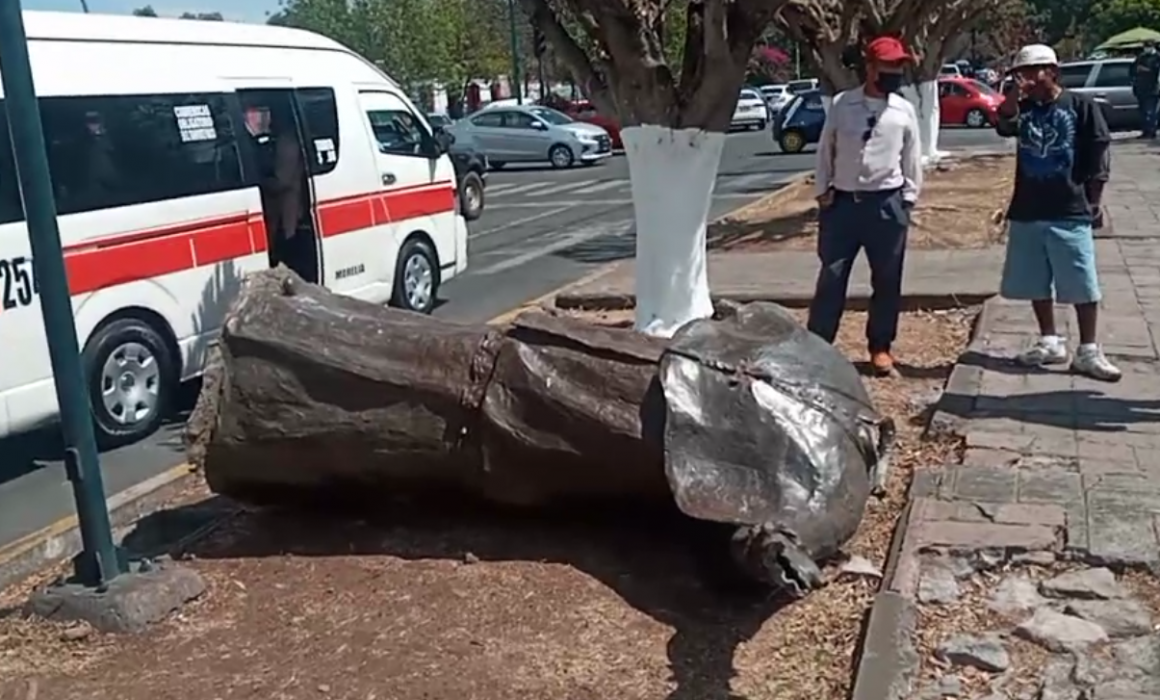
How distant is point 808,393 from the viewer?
16.1 feet

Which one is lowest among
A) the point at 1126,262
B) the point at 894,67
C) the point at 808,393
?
the point at 1126,262

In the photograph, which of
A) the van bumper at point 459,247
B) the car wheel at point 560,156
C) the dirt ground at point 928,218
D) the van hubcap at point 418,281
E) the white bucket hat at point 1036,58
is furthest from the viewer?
the car wheel at point 560,156

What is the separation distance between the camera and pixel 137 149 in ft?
25.7

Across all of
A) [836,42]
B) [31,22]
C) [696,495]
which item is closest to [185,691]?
[696,495]

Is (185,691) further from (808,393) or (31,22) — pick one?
(31,22)

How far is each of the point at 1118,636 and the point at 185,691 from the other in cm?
291

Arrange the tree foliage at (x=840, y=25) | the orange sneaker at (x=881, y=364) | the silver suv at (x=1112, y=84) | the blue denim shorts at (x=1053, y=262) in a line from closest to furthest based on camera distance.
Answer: the blue denim shorts at (x=1053, y=262)
the orange sneaker at (x=881, y=364)
the tree foliage at (x=840, y=25)
the silver suv at (x=1112, y=84)

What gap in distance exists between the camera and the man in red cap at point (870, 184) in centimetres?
714

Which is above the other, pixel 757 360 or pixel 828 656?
pixel 757 360

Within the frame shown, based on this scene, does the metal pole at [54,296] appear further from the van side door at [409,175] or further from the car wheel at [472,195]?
the car wheel at [472,195]

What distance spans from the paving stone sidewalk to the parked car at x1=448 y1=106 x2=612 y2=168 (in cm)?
1885

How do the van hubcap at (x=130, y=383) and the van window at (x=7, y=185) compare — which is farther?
the van hubcap at (x=130, y=383)

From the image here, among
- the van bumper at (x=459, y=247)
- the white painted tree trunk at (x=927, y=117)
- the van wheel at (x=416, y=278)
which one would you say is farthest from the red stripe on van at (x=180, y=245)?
the white painted tree trunk at (x=927, y=117)

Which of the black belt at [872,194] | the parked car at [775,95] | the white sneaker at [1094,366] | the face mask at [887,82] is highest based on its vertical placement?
the face mask at [887,82]
